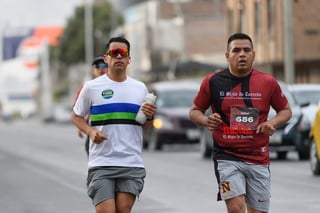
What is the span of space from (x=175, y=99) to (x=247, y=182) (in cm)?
2247

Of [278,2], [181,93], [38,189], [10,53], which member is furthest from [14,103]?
[38,189]

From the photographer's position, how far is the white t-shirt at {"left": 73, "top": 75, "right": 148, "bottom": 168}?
9.36 metres

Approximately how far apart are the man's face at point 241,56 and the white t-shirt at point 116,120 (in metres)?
0.74

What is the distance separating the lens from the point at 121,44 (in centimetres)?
948

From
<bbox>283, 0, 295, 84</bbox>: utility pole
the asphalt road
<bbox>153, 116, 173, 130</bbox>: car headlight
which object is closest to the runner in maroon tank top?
the asphalt road

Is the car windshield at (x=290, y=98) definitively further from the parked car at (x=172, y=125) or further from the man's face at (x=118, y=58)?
the man's face at (x=118, y=58)

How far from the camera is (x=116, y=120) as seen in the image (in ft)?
30.8

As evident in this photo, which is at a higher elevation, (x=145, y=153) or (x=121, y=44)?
(x=121, y=44)

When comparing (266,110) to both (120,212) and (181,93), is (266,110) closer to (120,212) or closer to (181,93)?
(120,212)

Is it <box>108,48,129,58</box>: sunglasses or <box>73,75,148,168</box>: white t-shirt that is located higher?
<box>108,48,129,58</box>: sunglasses

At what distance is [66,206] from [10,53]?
154338 millimetres

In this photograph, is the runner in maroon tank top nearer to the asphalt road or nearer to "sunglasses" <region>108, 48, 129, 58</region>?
"sunglasses" <region>108, 48, 129, 58</region>

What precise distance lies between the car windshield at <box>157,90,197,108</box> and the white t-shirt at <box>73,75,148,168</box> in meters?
21.8

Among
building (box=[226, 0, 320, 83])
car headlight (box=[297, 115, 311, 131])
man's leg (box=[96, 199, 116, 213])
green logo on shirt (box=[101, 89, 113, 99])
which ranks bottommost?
building (box=[226, 0, 320, 83])
